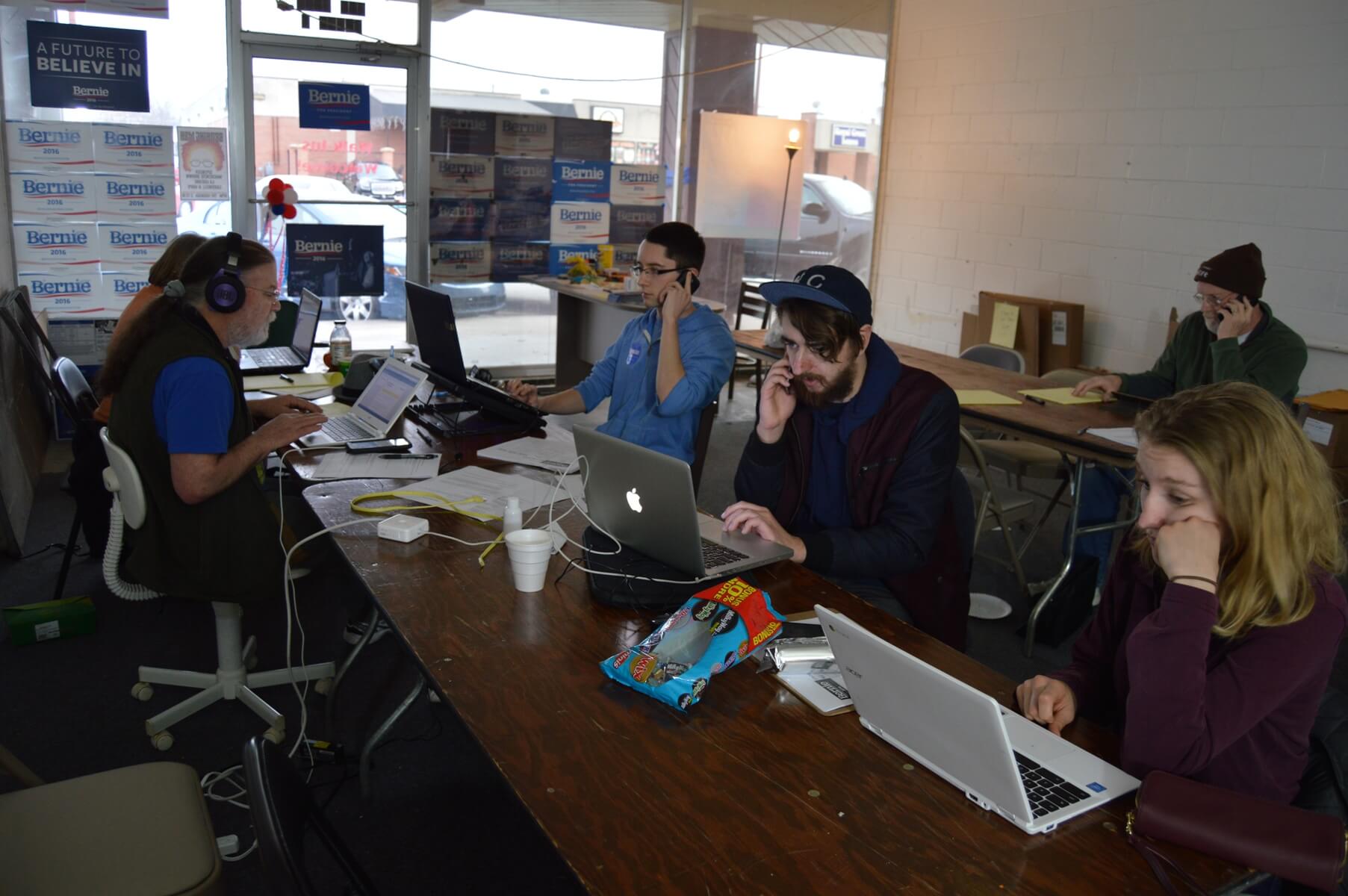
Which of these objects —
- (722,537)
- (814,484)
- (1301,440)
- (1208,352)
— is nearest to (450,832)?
(722,537)

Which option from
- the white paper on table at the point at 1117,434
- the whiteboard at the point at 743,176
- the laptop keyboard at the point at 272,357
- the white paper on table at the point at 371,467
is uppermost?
the whiteboard at the point at 743,176

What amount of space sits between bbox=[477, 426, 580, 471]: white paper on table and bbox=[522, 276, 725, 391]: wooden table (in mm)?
3075

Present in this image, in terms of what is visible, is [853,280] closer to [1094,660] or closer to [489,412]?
[1094,660]

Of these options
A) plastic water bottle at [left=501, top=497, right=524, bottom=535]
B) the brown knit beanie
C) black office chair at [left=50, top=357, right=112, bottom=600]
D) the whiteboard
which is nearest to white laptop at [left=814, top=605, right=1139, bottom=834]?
plastic water bottle at [left=501, top=497, right=524, bottom=535]

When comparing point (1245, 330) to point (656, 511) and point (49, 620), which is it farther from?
point (49, 620)

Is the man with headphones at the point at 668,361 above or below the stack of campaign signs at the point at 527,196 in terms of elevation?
below

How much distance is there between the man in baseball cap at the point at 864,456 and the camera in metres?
2.26

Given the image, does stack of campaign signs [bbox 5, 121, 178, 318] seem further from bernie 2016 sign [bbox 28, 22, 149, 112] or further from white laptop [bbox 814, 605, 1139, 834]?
white laptop [bbox 814, 605, 1139, 834]

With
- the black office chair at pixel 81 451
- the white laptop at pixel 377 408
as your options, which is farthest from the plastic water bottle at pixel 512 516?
the black office chair at pixel 81 451

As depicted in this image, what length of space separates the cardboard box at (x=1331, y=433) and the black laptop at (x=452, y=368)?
3.31m

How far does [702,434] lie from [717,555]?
133cm

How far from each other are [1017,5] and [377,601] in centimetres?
597

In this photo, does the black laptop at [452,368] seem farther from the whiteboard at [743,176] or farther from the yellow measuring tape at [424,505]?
the whiteboard at [743,176]

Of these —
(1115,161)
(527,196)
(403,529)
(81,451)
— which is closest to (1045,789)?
(403,529)
